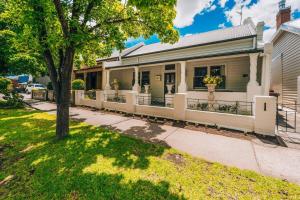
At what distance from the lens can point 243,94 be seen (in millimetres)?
9531

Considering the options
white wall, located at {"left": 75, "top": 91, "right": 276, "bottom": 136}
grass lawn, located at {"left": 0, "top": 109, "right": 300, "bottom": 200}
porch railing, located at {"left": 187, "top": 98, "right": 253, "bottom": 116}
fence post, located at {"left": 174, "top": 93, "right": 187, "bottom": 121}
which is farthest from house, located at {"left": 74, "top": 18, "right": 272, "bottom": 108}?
grass lawn, located at {"left": 0, "top": 109, "right": 300, "bottom": 200}

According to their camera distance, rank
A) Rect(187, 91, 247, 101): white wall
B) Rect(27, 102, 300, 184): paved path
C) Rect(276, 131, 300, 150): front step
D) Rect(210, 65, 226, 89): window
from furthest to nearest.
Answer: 1. Rect(210, 65, 226, 89): window
2. Rect(187, 91, 247, 101): white wall
3. Rect(276, 131, 300, 150): front step
4. Rect(27, 102, 300, 184): paved path

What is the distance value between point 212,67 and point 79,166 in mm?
11339

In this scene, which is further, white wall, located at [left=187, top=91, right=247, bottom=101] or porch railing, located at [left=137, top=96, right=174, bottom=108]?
porch railing, located at [left=137, top=96, right=174, bottom=108]

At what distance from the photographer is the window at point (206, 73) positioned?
1179cm

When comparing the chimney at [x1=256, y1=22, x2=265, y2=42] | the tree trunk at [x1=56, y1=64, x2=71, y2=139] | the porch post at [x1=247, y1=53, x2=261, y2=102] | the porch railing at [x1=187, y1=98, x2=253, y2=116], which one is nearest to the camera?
the tree trunk at [x1=56, y1=64, x2=71, y2=139]

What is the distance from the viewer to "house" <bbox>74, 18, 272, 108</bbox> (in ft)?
29.2

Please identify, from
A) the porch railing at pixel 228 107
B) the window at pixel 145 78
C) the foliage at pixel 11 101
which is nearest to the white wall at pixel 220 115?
the porch railing at pixel 228 107

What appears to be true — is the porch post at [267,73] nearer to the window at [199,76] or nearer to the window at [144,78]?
the window at [199,76]

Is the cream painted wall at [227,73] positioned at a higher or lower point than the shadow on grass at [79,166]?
higher

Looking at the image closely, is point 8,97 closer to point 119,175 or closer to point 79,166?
point 79,166

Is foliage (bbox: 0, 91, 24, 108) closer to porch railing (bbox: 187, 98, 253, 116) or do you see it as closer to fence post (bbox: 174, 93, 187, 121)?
fence post (bbox: 174, 93, 187, 121)

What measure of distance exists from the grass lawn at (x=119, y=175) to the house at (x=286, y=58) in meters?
12.3

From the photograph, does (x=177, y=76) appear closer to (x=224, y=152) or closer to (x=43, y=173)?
(x=224, y=152)
